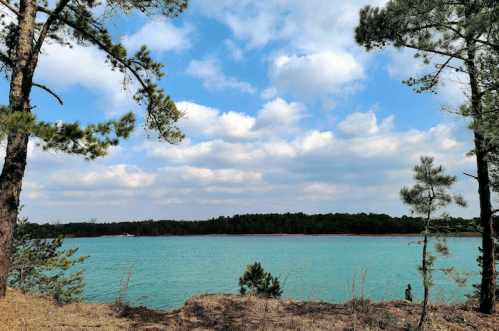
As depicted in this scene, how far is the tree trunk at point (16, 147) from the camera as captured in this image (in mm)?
6887

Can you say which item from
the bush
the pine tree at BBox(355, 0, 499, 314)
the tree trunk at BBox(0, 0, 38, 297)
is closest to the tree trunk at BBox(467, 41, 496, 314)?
the pine tree at BBox(355, 0, 499, 314)

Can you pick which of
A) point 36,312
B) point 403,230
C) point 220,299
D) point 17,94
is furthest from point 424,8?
point 403,230

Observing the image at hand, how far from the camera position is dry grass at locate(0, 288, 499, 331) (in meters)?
5.98

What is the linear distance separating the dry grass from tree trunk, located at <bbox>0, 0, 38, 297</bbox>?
137cm

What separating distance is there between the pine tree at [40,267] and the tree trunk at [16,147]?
5.19 ft

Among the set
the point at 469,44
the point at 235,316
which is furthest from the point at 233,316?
the point at 469,44

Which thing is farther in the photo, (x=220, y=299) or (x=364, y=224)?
(x=364, y=224)

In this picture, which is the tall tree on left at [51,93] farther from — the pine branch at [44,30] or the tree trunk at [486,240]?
the tree trunk at [486,240]

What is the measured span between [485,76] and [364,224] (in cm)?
9754

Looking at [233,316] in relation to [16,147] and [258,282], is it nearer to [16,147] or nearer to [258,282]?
[258,282]

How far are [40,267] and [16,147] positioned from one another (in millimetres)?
3648

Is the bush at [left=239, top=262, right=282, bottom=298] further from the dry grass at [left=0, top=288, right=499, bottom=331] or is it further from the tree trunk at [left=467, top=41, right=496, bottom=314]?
the tree trunk at [left=467, top=41, right=496, bottom=314]

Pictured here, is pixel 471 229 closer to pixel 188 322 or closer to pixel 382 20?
pixel 382 20

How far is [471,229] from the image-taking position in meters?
8.13
